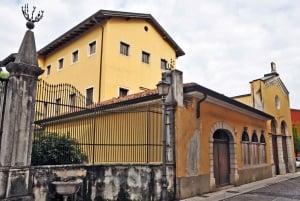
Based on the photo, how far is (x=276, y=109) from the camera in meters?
19.7

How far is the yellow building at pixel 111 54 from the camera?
A: 61.3ft

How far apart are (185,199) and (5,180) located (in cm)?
570

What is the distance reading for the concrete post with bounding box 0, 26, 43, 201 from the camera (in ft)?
19.0

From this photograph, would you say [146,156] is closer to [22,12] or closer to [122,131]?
[122,131]

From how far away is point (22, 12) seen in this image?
667 centimetres

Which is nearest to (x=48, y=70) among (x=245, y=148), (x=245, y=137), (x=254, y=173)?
(x=245, y=137)

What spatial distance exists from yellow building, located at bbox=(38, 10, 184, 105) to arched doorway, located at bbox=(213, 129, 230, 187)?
8830mm

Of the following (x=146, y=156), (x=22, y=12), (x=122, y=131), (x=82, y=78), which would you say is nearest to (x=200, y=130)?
(x=146, y=156)

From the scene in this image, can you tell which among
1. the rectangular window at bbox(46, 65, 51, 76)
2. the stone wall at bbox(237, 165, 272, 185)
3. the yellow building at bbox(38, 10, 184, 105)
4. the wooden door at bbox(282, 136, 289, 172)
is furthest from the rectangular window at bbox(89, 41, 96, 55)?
the wooden door at bbox(282, 136, 289, 172)

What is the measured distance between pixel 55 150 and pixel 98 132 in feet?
6.75

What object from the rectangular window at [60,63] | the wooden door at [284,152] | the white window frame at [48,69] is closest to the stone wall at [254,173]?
the wooden door at [284,152]

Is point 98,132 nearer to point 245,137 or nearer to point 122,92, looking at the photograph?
point 245,137

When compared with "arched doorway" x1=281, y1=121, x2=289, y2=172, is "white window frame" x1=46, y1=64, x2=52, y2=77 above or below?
above

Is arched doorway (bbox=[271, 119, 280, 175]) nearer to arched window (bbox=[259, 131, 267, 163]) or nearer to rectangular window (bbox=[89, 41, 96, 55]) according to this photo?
arched window (bbox=[259, 131, 267, 163])
